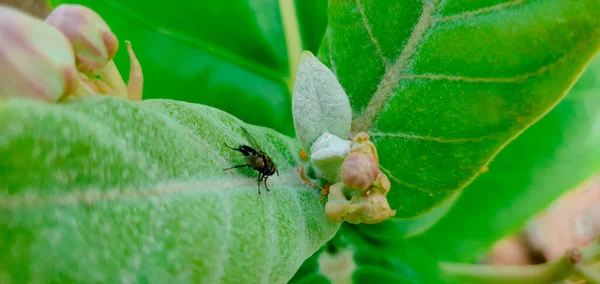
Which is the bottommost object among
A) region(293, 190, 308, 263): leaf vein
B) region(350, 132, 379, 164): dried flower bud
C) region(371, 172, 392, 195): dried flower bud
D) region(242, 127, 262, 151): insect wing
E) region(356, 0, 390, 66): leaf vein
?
region(293, 190, 308, 263): leaf vein

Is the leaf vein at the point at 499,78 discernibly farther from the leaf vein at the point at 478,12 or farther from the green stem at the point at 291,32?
the green stem at the point at 291,32

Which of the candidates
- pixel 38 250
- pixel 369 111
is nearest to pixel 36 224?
pixel 38 250

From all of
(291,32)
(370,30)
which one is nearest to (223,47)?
(291,32)

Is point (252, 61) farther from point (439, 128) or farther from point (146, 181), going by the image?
point (146, 181)

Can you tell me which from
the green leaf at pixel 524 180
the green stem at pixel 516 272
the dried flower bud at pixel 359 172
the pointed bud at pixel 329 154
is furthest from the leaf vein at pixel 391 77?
the green leaf at pixel 524 180

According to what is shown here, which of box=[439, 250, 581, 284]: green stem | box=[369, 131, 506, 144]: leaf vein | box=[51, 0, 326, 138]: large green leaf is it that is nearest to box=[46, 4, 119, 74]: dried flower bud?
box=[369, 131, 506, 144]: leaf vein

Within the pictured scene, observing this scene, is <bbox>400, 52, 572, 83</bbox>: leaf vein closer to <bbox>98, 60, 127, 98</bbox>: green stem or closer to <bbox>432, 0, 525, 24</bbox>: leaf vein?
<bbox>432, 0, 525, 24</bbox>: leaf vein
